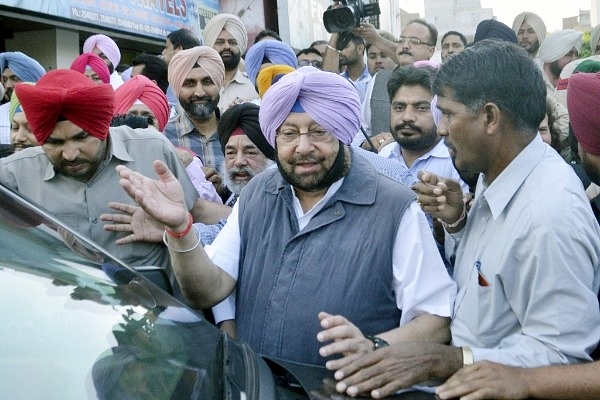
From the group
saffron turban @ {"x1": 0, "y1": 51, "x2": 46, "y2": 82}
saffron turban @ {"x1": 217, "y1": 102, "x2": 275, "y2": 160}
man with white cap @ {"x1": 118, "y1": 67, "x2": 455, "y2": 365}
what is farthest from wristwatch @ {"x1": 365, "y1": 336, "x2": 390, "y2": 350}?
saffron turban @ {"x1": 0, "y1": 51, "x2": 46, "y2": 82}

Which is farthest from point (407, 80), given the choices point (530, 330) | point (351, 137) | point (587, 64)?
point (530, 330)

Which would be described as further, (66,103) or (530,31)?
(530,31)

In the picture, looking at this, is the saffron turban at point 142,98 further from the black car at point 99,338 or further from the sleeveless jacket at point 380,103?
the black car at point 99,338

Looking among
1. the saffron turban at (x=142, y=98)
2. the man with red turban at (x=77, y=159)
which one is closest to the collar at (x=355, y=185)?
the man with red turban at (x=77, y=159)

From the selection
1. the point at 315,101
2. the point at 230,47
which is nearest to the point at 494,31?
the point at 230,47

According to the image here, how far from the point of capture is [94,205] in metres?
3.33

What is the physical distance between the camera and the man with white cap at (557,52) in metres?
7.20

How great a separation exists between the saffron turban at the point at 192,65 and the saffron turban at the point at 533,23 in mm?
3553

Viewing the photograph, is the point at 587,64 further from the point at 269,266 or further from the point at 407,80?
the point at 269,266

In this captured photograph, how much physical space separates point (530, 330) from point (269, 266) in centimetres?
88

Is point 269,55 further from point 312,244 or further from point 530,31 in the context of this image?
point 312,244

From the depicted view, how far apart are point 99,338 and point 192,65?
3.74 metres

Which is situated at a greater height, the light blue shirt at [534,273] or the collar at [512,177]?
the collar at [512,177]

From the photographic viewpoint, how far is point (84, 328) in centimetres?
167
